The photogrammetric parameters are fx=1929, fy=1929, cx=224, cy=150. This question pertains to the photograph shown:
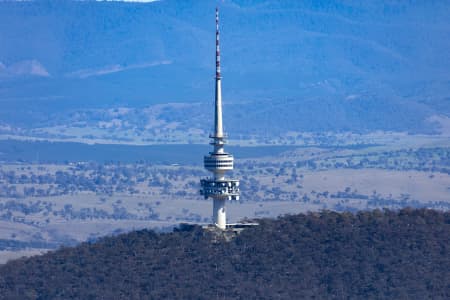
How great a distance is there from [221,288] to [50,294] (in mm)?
6329

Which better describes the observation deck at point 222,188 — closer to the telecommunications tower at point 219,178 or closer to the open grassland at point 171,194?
the telecommunications tower at point 219,178

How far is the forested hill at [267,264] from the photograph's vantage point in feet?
231

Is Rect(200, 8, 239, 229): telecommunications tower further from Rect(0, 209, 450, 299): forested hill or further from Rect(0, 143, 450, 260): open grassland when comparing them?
Rect(0, 143, 450, 260): open grassland

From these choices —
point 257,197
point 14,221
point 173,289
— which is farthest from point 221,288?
point 257,197

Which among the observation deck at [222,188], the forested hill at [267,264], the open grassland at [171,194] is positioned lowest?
the forested hill at [267,264]

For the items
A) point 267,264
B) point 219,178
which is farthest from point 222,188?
point 267,264

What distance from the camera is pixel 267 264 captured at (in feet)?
241

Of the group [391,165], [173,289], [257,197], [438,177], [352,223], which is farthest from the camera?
[391,165]

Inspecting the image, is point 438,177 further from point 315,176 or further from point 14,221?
point 14,221

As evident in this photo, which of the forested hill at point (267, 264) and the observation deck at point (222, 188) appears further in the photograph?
the observation deck at point (222, 188)

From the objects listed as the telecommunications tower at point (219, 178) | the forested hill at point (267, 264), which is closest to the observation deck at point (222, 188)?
the telecommunications tower at point (219, 178)

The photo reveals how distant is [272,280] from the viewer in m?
71.6

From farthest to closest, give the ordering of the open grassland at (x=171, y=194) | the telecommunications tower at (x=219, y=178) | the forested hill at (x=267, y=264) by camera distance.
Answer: the open grassland at (x=171, y=194), the telecommunications tower at (x=219, y=178), the forested hill at (x=267, y=264)

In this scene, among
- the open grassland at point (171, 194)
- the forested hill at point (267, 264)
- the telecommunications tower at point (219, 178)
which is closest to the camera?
the forested hill at point (267, 264)
